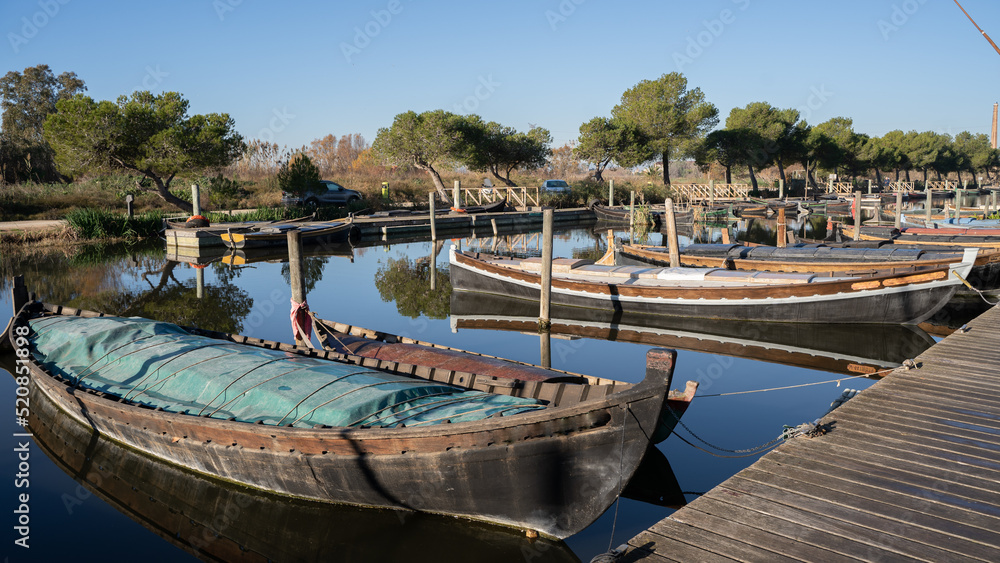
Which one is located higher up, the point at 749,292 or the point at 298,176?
the point at 298,176

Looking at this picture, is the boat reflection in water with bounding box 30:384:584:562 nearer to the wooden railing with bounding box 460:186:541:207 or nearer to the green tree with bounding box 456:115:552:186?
the wooden railing with bounding box 460:186:541:207

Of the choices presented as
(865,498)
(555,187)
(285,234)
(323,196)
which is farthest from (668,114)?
(865,498)

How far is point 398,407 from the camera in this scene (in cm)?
552

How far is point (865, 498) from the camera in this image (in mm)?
4355

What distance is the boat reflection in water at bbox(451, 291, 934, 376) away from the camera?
1095cm

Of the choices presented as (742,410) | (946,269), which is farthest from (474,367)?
(946,269)

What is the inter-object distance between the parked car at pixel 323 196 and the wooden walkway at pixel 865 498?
33.4m

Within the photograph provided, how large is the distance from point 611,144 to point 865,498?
50.0 metres

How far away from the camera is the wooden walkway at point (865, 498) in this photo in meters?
3.77

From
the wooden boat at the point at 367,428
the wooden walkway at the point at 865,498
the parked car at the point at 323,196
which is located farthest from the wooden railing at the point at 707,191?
the wooden boat at the point at 367,428

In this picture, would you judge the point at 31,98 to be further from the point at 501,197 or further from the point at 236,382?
the point at 236,382

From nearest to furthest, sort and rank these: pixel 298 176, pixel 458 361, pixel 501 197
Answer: pixel 458 361 → pixel 298 176 → pixel 501 197

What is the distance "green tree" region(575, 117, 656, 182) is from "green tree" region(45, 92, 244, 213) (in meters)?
28.4

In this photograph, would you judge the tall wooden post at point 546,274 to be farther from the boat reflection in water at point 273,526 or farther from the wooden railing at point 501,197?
the wooden railing at point 501,197
